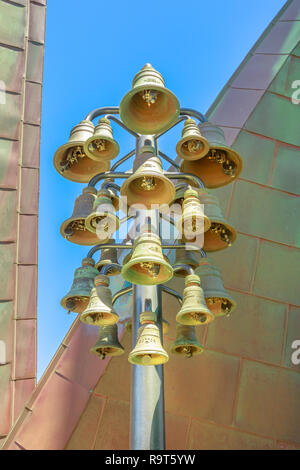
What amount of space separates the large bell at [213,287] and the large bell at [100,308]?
2.61 ft

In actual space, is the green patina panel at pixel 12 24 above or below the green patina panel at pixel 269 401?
above

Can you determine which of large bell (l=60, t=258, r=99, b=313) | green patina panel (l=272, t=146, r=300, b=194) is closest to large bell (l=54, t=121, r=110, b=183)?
large bell (l=60, t=258, r=99, b=313)

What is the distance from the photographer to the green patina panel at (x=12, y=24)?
1024cm

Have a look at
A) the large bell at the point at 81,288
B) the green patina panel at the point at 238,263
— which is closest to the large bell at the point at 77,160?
the large bell at the point at 81,288

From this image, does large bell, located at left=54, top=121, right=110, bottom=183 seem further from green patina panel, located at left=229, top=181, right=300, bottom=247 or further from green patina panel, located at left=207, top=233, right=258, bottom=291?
green patina panel, located at left=229, top=181, right=300, bottom=247

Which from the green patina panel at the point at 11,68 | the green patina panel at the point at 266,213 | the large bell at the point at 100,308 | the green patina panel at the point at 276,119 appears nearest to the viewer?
the large bell at the point at 100,308

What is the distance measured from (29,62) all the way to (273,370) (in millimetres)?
7808

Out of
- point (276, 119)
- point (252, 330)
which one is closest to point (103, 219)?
point (252, 330)

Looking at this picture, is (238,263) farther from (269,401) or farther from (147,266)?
(147,266)

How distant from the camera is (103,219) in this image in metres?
4.29

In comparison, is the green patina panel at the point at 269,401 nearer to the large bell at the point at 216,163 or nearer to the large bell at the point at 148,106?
the large bell at the point at 216,163

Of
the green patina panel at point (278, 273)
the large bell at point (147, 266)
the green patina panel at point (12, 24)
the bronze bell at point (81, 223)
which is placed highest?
the green patina panel at point (12, 24)

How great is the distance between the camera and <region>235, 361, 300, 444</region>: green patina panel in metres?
6.05

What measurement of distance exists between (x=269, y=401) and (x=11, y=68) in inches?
305
